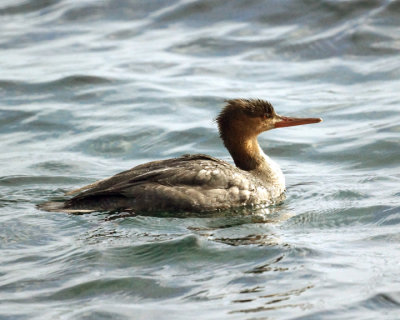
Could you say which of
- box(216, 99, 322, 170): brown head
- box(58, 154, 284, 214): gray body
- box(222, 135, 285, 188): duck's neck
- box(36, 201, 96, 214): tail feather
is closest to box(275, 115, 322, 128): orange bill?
box(216, 99, 322, 170): brown head

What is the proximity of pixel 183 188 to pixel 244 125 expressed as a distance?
1.28 m

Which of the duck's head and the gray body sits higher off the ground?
the duck's head

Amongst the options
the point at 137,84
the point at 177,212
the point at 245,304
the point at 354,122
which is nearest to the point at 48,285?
Answer: the point at 245,304

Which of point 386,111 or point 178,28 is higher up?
point 178,28

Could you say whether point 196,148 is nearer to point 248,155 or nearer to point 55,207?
point 248,155

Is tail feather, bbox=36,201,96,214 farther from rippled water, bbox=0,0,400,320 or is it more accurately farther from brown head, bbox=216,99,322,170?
brown head, bbox=216,99,322,170

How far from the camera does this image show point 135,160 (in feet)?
35.1

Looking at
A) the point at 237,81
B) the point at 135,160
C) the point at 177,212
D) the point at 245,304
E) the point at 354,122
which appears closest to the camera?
the point at 245,304

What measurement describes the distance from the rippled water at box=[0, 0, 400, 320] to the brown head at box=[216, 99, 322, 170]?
62 cm

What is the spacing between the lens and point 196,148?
11.1 m

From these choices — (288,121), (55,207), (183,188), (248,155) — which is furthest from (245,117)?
(55,207)

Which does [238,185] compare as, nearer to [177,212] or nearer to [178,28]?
[177,212]

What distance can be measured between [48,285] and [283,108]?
6685 mm

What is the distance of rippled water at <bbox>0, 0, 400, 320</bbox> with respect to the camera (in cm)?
619
